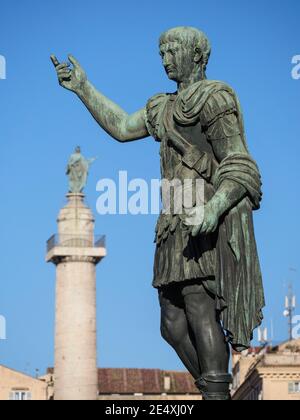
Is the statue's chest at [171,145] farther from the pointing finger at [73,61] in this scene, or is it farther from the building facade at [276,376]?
the building facade at [276,376]

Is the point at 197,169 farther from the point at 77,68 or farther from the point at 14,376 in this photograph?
the point at 14,376

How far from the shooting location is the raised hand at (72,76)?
36.7 ft

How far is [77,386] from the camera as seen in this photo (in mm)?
114125

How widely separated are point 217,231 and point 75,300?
4184 inches

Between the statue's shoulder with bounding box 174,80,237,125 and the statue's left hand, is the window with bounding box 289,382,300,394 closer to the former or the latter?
the statue's shoulder with bounding box 174,80,237,125

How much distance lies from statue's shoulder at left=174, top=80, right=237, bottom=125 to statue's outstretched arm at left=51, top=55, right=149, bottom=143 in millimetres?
473

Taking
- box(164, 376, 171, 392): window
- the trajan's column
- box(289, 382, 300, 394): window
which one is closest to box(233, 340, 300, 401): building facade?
box(289, 382, 300, 394): window

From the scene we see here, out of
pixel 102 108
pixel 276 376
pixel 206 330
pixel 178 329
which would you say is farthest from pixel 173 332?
pixel 276 376

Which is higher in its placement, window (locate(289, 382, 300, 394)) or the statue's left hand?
window (locate(289, 382, 300, 394))

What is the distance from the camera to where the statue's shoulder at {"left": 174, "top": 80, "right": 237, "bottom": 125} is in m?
10.5

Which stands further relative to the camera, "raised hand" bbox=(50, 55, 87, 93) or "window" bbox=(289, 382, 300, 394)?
"window" bbox=(289, 382, 300, 394)

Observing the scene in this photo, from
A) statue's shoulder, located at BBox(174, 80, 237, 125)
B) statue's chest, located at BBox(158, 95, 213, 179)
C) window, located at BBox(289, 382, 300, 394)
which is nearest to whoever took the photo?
statue's shoulder, located at BBox(174, 80, 237, 125)

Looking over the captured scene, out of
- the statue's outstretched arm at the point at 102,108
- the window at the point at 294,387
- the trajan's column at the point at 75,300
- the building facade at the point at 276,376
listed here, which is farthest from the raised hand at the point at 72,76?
the trajan's column at the point at 75,300

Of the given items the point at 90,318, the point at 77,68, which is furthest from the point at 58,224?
the point at 77,68
